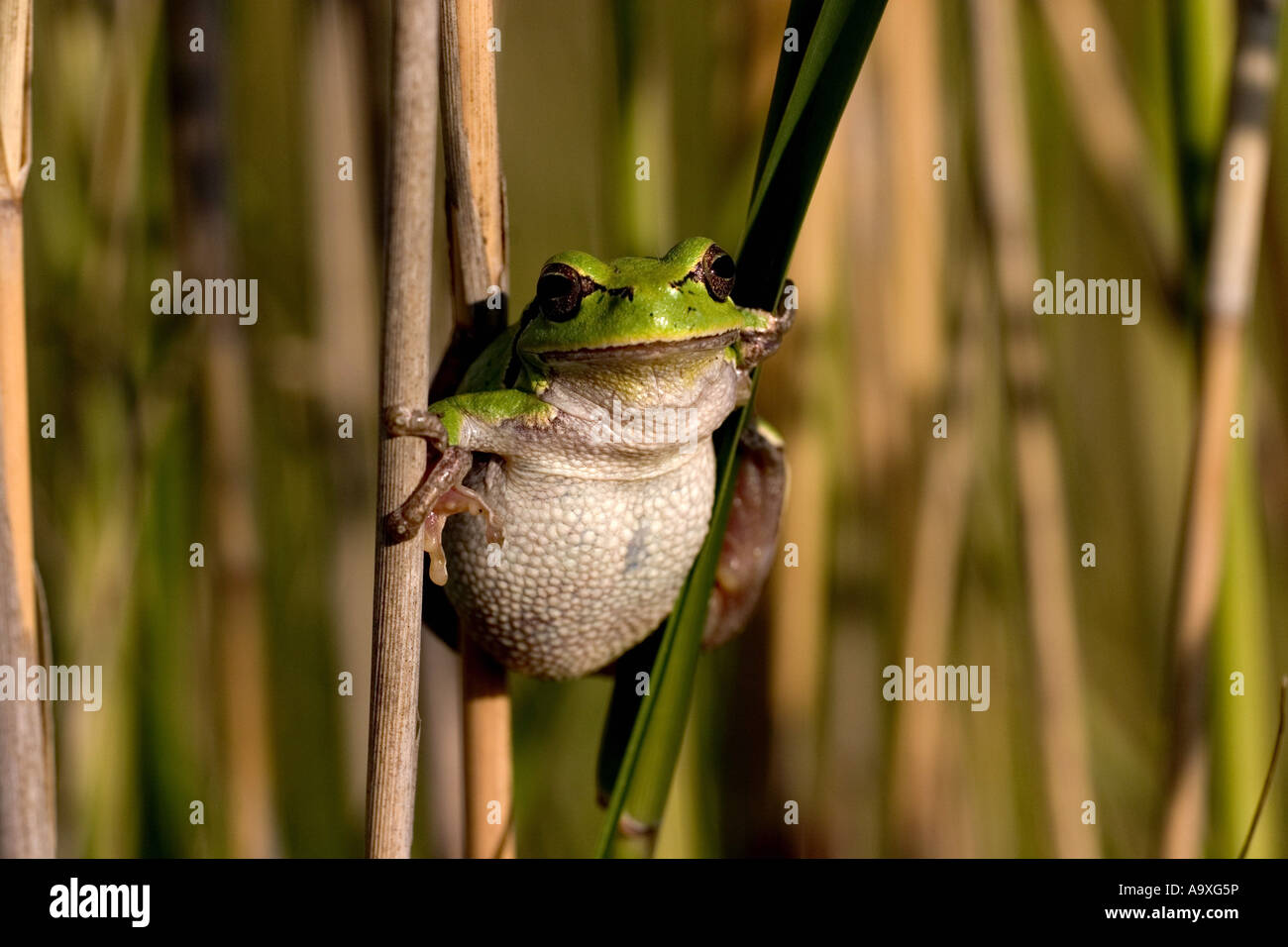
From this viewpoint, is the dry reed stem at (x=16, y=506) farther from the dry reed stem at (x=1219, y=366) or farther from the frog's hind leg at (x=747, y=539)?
the dry reed stem at (x=1219, y=366)

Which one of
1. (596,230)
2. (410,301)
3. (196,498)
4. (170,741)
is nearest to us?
(410,301)

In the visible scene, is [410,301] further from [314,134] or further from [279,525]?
[279,525]

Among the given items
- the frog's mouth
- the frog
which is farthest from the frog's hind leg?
the frog's mouth

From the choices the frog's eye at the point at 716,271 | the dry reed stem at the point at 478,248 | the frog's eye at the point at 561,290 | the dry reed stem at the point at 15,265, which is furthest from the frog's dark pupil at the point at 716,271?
the dry reed stem at the point at 15,265

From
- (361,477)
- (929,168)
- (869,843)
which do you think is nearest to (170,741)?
(361,477)

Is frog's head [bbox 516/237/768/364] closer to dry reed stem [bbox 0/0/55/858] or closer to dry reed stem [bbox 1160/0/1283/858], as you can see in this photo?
dry reed stem [bbox 0/0/55/858]

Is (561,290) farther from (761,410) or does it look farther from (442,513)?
(761,410)

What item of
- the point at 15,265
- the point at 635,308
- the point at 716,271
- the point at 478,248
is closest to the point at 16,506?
the point at 15,265

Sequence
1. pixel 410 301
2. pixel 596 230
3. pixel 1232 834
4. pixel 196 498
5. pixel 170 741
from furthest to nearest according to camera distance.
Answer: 1. pixel 596 230
2. pixel 196 498
3. pixel 170 741
4. pixel 1232 834
5. pixel 410 301
